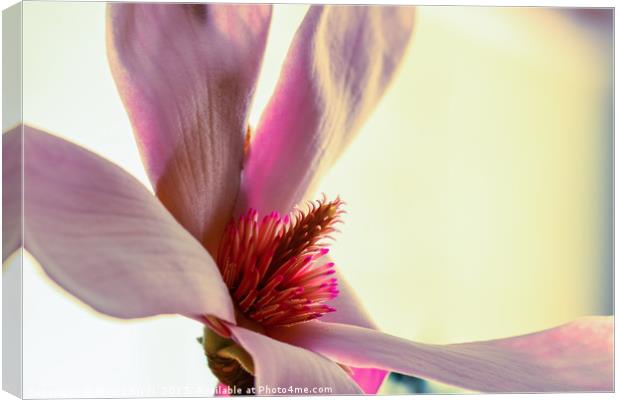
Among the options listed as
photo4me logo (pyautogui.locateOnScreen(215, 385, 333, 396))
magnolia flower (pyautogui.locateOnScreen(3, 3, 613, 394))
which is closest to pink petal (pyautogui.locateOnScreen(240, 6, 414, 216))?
magnolia flower (pyautogui.locateOnScreen(3, 3, 613, 394))

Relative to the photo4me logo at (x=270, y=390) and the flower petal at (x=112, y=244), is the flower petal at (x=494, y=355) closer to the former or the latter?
the photo4me logo at (x=270, y=390)

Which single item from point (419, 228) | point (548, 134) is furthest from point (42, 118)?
point (548, 134)

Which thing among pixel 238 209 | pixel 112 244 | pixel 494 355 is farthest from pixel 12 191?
pixel 494 355

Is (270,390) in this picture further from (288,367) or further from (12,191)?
(12,191)

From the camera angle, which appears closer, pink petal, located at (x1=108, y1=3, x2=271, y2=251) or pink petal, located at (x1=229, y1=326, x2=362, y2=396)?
pink petal, located at (x1=229, y1=326, x2=362, y2=396)

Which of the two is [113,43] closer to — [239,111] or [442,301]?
[239,111]

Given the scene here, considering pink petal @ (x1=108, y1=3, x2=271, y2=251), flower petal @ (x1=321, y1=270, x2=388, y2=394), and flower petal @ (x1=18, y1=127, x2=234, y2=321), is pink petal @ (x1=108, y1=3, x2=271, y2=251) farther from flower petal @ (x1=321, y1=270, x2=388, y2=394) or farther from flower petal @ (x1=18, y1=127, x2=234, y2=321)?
flower petal @ (x1=321, y1=270, x2=388, y2=394)

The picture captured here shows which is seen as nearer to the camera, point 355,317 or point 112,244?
point 112,244
